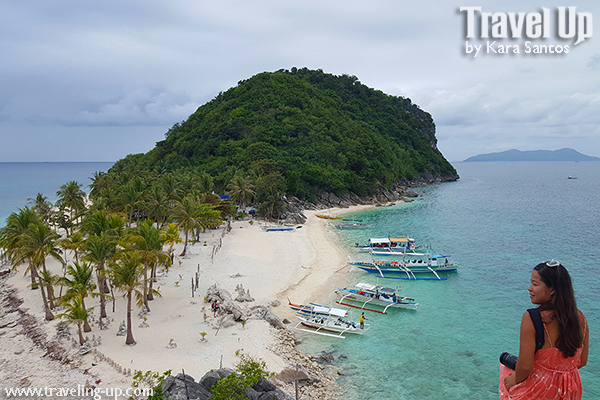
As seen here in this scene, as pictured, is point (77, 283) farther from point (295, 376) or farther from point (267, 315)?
point (295, 376)

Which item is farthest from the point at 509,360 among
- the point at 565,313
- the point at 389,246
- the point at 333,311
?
the point at 389,246

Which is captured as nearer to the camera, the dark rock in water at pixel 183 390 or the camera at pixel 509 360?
the camera at pixel 509 360

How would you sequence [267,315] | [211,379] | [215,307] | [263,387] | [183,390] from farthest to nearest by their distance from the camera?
[215,307]
[267,315]
[211,379]
[263,387]
[183,390]

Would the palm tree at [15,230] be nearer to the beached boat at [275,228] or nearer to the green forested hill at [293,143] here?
the beached boat at [275,228]

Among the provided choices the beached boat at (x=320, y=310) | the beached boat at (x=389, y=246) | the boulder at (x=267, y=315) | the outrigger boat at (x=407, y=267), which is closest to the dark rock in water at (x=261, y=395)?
the boulder at (x=267, y=315)

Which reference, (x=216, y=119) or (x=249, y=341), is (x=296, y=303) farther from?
(x=216, y=119)

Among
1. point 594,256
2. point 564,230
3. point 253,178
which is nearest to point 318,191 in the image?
point 253,178

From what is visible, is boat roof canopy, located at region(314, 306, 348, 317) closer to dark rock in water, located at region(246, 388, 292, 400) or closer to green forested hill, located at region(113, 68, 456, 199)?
dark rock in water, located at region(246, 388, 292, 400)
